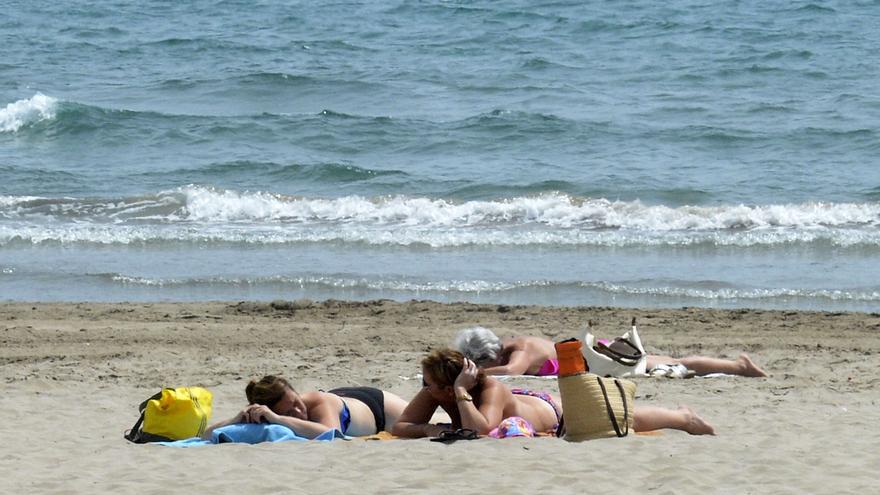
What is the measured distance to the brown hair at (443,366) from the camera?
655 centimetres

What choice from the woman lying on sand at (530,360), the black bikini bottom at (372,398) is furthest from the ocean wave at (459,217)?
the black bikini bottom at (372,398)

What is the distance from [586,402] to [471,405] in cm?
58

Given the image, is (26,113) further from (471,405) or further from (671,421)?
(671,421)

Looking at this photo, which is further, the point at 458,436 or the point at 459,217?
the point at 459,217

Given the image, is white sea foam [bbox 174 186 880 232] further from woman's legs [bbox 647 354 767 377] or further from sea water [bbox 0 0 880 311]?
woman's legs [bbox 647 354 767 377]

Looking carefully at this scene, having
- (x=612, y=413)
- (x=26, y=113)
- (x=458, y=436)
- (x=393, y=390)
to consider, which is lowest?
(x=393, y=390)

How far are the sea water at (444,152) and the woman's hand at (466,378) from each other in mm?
4113

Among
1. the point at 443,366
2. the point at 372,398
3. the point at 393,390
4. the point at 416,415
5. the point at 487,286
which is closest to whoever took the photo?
the point at 443,366

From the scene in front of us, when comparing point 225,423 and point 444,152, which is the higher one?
point 444,152

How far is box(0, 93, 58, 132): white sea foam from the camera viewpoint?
20109 mm

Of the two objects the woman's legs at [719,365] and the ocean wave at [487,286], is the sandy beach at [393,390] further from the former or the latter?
the ocean wave at [487,286]

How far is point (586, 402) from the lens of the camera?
6.29 metres

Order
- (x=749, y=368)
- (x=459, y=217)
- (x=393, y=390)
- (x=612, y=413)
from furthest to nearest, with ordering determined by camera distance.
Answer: (x=459, y=217) < (x=749, y=368) < (x=393, y=390) < (x=612, y=413)

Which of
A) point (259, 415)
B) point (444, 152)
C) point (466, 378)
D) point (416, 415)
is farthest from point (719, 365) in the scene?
point (444, 152)
